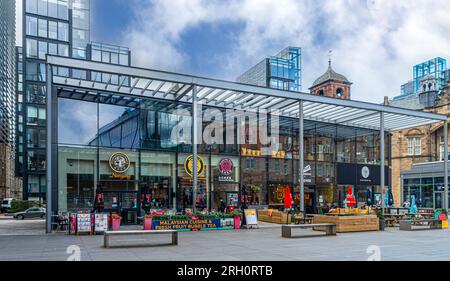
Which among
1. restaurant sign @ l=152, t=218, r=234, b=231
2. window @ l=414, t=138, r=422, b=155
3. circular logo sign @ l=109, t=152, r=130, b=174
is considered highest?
window @ l=414, t=138, r=422, b=155

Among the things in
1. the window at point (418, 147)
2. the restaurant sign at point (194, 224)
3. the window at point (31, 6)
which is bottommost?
the restaurant sign at point (194, 224)

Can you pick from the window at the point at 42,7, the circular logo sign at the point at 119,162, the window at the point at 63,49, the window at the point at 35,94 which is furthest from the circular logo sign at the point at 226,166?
the window at the point at 42,7

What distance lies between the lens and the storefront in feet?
142

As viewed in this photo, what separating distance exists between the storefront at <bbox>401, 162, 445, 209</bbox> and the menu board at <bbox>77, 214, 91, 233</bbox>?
33.9 m

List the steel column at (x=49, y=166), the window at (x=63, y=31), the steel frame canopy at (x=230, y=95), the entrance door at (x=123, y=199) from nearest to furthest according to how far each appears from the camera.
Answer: the steel column at (x=49, y=166) < the steel frame canopy at (x=230, y=95) < the entrance door at (x=123, y=199) < the window at (x=63, y=31)

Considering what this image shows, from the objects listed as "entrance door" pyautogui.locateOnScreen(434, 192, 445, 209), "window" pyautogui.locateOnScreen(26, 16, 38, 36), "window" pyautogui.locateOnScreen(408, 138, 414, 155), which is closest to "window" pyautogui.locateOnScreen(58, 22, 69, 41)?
"window" pyautogui.locateOnScreen(26, 16, 38, 36)

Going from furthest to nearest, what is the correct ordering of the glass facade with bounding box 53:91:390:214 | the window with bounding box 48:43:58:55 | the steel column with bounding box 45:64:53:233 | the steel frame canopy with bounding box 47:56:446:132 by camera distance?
1. the window with bounding box 48:43:58:55
2. the glass facade with bounding box 53:91:390:214
3. the steel frame canopy with bounding box 47:56:446:132
4. the steel column with bounding box 45:64:53:233

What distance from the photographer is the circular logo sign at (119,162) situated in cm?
2350

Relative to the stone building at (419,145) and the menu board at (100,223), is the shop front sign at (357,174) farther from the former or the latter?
the stone building at (419,145)

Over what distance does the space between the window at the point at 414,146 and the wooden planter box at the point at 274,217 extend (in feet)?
126

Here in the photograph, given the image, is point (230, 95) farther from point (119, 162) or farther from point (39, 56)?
point (39, 56)

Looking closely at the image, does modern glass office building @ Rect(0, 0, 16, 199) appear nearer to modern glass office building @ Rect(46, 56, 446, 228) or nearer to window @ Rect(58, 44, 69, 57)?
window @ Rect(58, 44, 69, 57)

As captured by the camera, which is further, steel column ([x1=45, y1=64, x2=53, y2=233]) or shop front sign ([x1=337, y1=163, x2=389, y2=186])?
shop front sign ([x1=337, y1=163, x2=389, y2=186])
